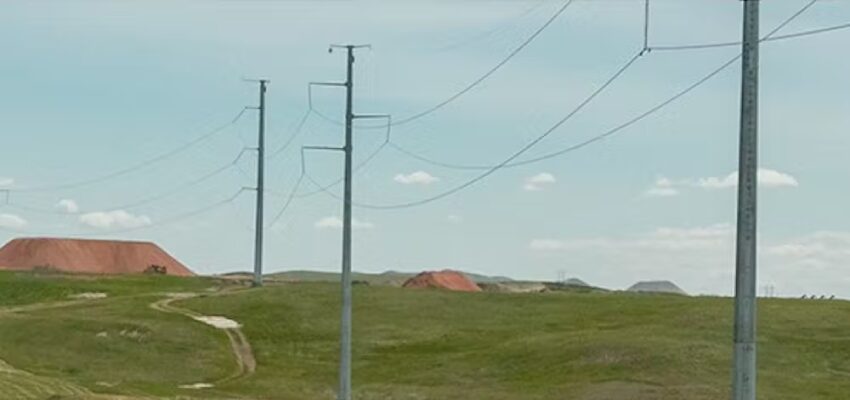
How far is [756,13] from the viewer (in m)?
27.7

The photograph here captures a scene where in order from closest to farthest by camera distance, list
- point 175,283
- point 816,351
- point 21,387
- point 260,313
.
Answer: point 21,387
point 816,351
point 260,313
point 175,283

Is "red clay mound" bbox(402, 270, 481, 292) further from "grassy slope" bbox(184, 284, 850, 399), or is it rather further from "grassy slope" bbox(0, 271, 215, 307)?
"grassy slope" bbox(184, 284, 850, 399)

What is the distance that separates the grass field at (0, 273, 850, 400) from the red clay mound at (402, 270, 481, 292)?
148ft

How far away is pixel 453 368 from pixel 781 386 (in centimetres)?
1987

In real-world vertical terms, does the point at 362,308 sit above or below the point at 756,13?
below

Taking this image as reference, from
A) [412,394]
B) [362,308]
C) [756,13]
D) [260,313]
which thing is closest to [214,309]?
[260,313]

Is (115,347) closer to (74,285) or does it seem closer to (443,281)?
(74,285)

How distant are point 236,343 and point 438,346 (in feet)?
43.6

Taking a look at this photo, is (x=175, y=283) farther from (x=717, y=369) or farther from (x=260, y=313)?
(x=717, y=369)

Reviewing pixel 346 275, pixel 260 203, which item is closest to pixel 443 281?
pixel 260 203

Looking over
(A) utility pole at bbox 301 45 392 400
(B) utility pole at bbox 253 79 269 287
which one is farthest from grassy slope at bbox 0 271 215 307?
(A) utility pole at bbox 301 45 392 400

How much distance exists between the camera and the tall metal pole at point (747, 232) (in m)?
26.5

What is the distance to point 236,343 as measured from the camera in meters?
97.4

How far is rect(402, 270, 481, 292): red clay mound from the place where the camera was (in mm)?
170625
